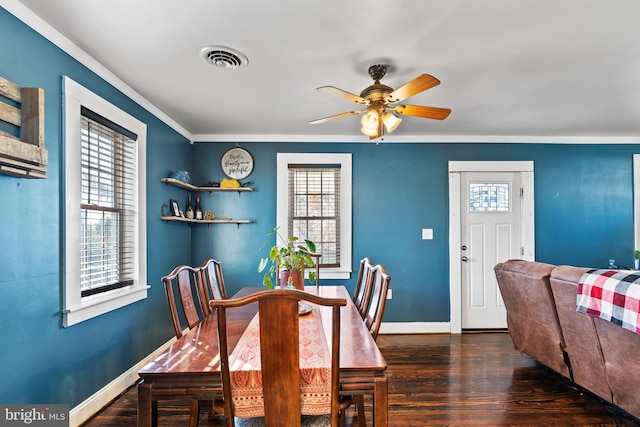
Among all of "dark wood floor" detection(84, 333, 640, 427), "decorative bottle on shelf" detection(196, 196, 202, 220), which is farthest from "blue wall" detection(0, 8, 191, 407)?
"decorative bottle on shelf" detection(196, 196, 202, 220)

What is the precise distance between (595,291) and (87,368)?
318 centimetres

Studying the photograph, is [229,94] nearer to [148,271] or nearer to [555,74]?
[148,271]

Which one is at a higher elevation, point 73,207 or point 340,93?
point 340,93

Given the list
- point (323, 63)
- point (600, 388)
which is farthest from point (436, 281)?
point (323, 63)

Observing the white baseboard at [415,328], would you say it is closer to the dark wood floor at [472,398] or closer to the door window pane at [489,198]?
the dark wood floor at [472,398]

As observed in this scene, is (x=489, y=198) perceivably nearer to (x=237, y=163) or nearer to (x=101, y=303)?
(x=237, y=163)

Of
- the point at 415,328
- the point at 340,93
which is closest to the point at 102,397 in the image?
the point at 340,93

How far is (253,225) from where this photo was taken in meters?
4.08

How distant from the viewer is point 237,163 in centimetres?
408

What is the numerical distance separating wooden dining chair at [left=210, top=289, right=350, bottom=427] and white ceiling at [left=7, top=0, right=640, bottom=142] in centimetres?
143

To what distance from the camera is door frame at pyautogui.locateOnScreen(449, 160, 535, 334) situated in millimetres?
4088

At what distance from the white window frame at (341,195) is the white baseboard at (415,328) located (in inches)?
31.1

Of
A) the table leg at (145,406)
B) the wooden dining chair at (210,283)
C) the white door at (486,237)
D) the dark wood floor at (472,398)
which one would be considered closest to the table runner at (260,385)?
the table leg at (145,406)

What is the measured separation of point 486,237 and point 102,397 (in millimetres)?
4156
